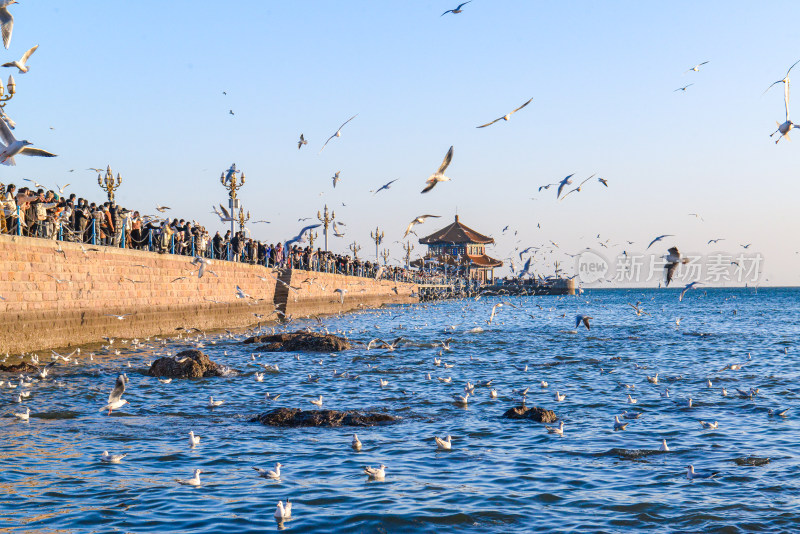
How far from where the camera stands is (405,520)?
21.7 ft

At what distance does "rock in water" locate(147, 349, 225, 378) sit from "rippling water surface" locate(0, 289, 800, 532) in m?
0.55

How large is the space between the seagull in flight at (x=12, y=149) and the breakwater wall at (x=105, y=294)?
33.1 feet

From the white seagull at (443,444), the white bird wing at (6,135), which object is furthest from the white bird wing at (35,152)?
the white seagull at (443,444)

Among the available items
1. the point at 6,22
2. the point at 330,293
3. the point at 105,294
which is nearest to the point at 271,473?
the point at 6,22

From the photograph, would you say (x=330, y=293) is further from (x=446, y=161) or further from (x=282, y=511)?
(x=282, y=511)

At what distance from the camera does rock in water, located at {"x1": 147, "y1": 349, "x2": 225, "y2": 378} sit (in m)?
15.8

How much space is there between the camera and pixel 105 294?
2130 centimetres

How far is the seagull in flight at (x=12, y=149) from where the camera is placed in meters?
7.34

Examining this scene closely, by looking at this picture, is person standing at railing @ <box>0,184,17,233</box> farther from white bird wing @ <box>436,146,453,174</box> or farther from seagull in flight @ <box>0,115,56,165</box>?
white bird wing @ <box>436,146,453,174</box>

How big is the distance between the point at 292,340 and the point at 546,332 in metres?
16.3

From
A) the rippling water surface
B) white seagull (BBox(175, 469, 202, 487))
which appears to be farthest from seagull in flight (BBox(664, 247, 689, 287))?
white seagull (BBox(175, 469, 202, 487))

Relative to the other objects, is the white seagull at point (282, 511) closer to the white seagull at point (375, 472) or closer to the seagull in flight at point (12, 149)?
the white seagull at point (375, 472)

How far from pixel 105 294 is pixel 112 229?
231cm

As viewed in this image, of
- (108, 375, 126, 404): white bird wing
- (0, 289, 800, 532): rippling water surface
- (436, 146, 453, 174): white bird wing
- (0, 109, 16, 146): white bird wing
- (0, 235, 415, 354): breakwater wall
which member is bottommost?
(0, 289, 800, 532): rippling water surface
